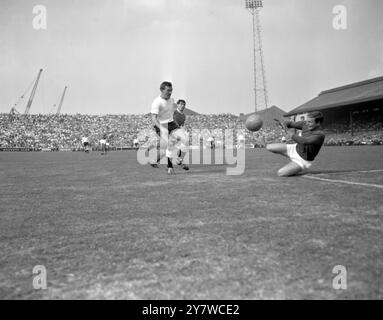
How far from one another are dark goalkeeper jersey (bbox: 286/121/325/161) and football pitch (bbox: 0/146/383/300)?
7.37ft

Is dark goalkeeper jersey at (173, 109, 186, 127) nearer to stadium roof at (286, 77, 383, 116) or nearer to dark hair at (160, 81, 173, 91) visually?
dark hair at (160, 81, 173, 91)

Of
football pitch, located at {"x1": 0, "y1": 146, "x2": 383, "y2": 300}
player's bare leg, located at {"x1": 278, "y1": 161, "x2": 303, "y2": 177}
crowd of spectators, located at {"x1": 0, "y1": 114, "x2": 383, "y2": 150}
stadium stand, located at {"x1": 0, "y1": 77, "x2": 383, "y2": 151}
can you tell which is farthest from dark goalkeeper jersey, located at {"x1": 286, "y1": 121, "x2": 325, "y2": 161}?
crowd of spectators, located at {"x1": 0, "y1": 114, "x2": 383, "y2": 150}

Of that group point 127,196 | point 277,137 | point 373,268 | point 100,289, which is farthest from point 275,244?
point 277,137

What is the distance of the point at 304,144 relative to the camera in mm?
6660

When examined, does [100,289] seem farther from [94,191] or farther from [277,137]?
→ [277,137]

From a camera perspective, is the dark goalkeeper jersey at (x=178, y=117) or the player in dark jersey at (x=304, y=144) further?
the dark goalkeeper jersey at (x=178, y=117)

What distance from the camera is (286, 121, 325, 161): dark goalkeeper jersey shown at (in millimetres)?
6543

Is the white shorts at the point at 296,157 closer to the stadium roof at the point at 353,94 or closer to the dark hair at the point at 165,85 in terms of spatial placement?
the dark hair at the point at 165,85

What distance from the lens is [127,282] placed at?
1803 mm

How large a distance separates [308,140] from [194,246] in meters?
4.85

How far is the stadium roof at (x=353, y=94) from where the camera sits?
3838 centimetres

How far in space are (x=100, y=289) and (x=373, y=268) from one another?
1.49m

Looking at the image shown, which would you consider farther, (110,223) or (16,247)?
(110,223)

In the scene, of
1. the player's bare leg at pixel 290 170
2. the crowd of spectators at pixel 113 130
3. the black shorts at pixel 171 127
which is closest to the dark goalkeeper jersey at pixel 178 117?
the black shorts at pixel 171 127
